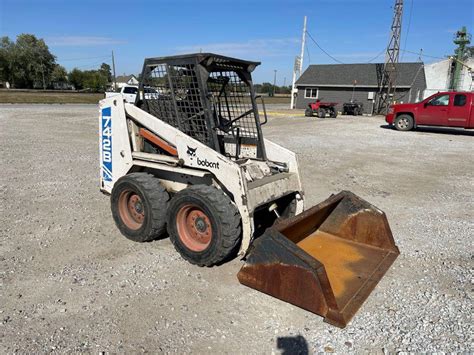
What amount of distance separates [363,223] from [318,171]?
4.57 meters

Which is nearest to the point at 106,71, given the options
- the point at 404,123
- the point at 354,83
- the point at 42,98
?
the point at 42,98

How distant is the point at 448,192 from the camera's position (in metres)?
7.42

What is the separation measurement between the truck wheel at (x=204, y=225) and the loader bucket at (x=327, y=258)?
32cm

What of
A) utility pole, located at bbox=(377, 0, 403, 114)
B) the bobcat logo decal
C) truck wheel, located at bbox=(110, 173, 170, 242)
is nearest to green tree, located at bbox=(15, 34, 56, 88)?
utility pole, located at bbox=(377, 0, 403, 114)

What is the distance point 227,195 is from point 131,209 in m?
1.61

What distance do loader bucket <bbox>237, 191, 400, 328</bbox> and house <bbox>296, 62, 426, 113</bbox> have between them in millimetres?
28067

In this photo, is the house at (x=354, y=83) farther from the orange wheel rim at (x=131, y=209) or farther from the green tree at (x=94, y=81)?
the green tree at (x=94, y=81)

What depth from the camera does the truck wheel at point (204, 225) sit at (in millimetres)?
3652

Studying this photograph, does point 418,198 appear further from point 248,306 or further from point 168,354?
point 168,354

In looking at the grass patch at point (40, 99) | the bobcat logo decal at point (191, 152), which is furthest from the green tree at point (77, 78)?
the bobcat logo decal at point (191, 152)

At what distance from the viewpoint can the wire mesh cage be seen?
13.7 ft

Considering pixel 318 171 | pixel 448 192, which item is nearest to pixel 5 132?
pixel 318 171

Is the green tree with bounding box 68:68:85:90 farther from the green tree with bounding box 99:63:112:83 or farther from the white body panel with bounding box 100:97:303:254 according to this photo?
the white body panel with bounding box 100:97:303:254

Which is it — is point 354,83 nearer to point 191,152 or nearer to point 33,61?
point 191,152
